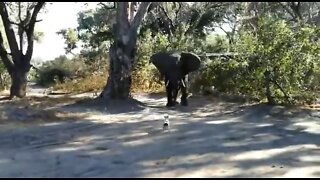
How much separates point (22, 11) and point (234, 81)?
11.6m

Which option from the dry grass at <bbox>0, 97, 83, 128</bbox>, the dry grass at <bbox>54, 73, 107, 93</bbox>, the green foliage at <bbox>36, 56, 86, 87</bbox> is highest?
the green foliage at <bbox>36, 56, 86, 87</bbox>

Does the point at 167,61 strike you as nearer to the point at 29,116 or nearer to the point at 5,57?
the point at 29,116

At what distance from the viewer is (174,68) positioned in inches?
580

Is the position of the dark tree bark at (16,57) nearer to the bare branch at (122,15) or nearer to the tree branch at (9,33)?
the tree branch at (9,33)

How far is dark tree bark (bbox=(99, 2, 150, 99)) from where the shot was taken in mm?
15266

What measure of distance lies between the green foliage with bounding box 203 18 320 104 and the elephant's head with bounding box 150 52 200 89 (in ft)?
4.08

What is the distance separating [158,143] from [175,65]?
6.20 m

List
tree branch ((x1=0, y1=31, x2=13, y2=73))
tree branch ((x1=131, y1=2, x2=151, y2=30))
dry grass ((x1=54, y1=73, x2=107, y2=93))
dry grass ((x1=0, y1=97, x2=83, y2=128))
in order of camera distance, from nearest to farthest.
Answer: dry grass ((x1=0, y1=97, x2=83, y2=128)) < tree branch ((x1=131, y1=2, x2=151, y2=30)) < tree branch ((x1=0, y1=31, x2=13, y2=73)) < dry grass ((x1=54, y1=73, x2=107, y2=93))

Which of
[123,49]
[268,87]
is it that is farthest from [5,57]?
[268,87]

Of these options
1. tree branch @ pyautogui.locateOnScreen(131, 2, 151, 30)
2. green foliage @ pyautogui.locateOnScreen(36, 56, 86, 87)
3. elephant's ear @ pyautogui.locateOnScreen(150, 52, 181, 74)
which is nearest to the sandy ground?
elephant's ear @ pyautogui.locateOnScreen(150, 52, 181, 74)

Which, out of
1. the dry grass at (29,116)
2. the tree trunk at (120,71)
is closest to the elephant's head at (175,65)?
the tree trunk at (120,71)

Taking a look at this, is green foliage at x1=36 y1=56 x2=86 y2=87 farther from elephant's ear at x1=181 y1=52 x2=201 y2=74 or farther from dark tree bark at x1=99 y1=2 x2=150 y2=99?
elephant's ear at x1=181 y1=52 x2=201 y2=74

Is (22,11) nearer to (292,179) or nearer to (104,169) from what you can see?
(104,169)

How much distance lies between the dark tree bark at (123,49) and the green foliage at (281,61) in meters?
3.01
